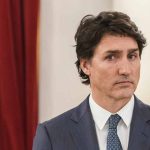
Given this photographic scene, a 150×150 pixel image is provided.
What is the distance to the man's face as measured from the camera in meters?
1.49

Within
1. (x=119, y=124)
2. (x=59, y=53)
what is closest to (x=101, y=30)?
(x=119, y=124)

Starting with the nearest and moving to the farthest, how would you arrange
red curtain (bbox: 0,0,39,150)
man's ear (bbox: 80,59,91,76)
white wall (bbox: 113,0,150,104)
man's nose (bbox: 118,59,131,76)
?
man's nose (bbox: 118,59,131,76)
man's ear (bbox: 80,59,91,76)
white wall (bbox: 113,0,150,104)
red curtain (bbox: 0,0,39,150)

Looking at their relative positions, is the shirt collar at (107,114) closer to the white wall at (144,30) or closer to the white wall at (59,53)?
the white wall at (144,30)

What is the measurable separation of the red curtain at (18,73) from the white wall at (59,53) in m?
0.07

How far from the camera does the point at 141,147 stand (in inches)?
59.0

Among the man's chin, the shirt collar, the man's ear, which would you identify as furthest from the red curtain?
the man's chin

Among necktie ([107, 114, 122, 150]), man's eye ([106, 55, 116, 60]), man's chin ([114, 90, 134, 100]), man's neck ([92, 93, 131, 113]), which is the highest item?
man's eye ([106, 55, 116, 60])

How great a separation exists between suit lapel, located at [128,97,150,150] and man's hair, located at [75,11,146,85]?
0.27 meters

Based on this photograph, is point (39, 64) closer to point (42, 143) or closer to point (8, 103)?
point (8, 103)

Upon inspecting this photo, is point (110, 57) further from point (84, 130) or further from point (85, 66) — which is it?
point (84, 130)

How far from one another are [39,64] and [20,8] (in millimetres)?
339

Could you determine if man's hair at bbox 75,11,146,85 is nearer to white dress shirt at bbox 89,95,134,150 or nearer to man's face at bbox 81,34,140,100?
man's face at bbox 81,34,140,100

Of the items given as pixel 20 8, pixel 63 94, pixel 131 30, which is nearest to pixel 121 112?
pixel 131 30

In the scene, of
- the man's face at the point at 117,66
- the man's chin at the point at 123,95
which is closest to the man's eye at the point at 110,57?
the man's face at the point at 117,66
